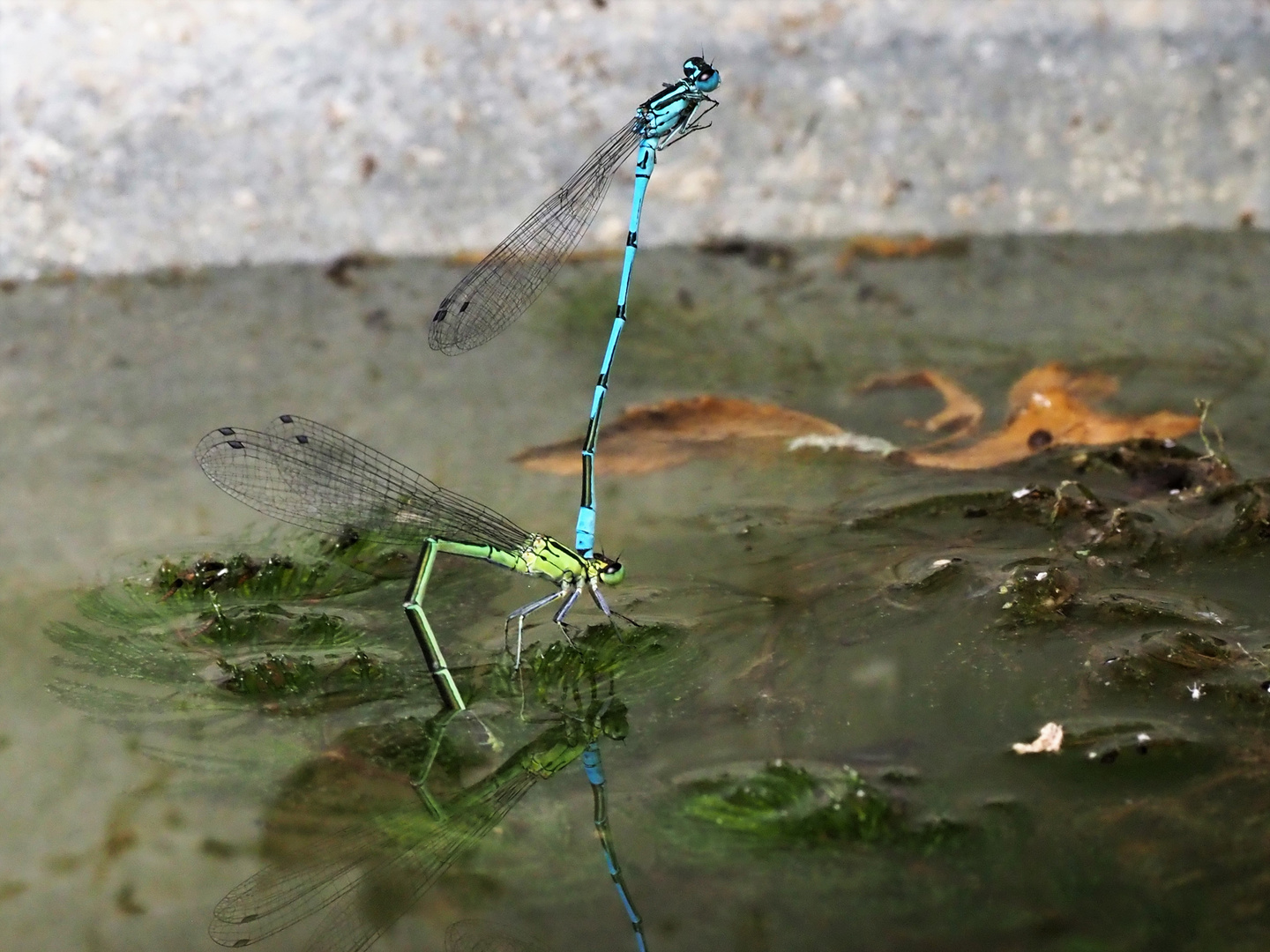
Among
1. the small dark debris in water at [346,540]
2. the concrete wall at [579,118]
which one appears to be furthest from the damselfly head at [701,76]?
the small dark debris in water at [346,540]

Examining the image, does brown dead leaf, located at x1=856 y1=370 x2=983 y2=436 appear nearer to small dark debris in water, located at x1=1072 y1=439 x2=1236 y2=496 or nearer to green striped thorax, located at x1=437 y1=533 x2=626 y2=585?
small dark debris in water, located at x1=1072 y1=439 x2=1236 y2=496

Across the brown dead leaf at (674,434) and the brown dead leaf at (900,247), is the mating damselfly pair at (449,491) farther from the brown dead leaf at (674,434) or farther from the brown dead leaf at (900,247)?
the brown dead leaf at (900,247)

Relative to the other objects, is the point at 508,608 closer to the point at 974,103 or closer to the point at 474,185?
the point at 474,185

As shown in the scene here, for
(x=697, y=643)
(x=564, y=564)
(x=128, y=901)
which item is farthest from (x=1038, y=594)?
(x=128, y=901)

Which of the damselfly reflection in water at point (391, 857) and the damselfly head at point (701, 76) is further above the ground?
the damselfly head at point (701, 76)

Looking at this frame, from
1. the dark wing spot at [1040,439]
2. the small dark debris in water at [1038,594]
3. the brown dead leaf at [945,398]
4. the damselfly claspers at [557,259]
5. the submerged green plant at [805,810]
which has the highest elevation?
the damselfly claspers at [557,259]

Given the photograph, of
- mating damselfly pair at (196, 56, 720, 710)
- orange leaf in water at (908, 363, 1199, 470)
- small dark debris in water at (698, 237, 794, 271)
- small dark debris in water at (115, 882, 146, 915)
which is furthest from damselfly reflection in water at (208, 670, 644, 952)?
small dark debris in water at (698, 237, 794, 271)

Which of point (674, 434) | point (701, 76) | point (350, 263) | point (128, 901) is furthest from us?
point (350, 263)

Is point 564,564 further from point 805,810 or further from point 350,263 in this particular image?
point 350,263
